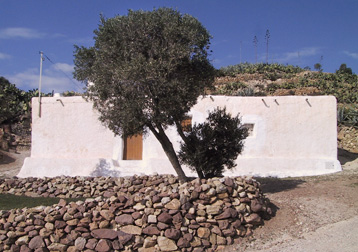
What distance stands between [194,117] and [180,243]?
7.72 m

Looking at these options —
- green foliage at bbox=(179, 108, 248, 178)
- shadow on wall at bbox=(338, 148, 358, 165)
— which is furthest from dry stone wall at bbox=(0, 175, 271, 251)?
shadow on wall at bbox=(338, 148, 358, 165)

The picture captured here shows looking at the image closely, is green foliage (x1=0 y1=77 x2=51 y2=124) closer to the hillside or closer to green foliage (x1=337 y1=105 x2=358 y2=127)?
the hillside

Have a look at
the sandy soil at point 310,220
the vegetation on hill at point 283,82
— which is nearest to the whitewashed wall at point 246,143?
the sandy soil at point 310,220

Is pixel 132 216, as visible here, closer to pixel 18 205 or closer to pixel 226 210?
pixel 226 210

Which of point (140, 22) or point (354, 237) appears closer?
point (354, 237)

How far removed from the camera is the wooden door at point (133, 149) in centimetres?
1445

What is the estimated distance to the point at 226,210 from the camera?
282 inches

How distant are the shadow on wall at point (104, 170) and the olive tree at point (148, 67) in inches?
193

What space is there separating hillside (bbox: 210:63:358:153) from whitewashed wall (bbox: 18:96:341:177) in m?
5.62

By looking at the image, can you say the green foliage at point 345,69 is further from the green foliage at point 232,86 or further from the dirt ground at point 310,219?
the dirt ground at point 310,219

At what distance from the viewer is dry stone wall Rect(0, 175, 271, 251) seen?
6.82 metres

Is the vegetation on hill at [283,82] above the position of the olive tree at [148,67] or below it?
above

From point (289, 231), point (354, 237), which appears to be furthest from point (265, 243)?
point (354, 237)

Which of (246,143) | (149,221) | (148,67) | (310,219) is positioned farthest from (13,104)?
(310,219)
